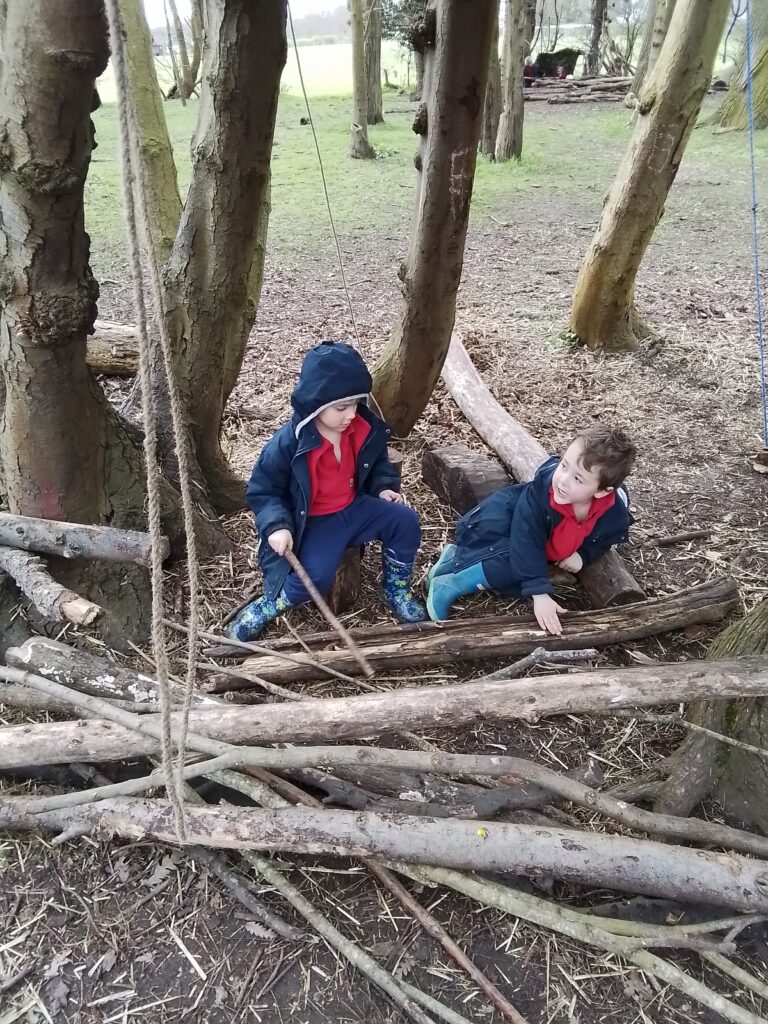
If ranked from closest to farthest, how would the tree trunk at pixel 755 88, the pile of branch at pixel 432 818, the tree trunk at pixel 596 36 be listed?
the pile of branch at pixel 432 818 < the tree trunk at pixel 755 88 < the tree trunk at pixel 596 36

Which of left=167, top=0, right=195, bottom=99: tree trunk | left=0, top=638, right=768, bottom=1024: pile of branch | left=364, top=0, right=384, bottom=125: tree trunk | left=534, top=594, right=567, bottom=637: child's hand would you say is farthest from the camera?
left=167, top=0, right=195, bottom=99: tree trunk

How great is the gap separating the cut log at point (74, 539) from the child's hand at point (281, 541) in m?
0.43

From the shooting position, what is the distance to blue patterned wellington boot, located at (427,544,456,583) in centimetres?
313

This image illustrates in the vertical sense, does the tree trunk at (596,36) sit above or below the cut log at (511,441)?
above

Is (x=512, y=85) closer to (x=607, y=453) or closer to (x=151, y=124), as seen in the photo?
(x=151, y=124)

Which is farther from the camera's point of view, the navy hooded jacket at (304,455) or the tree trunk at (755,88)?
the tree trunk at (755,88)

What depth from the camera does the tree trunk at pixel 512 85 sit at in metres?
10.3

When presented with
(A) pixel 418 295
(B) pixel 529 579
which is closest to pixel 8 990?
(B) pixel 529 579

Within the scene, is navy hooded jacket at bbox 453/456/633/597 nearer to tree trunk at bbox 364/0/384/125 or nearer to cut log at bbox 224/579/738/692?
cut log at bbox 224/579/738/692

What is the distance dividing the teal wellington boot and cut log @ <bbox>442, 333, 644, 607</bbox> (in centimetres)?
51

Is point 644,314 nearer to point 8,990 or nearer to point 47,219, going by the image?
point 47,219

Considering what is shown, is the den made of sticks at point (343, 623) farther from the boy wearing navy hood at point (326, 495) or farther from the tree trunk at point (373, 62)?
the tree trunk at point (373, 62)

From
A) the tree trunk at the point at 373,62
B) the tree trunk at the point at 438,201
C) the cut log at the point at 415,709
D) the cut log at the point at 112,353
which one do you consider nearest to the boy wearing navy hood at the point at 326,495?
the cut log at the point at 415,709

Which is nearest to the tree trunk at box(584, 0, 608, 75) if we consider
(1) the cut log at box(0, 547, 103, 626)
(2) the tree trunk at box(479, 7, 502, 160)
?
(2) the tree trunk at box(479, 7, 502, 160)
